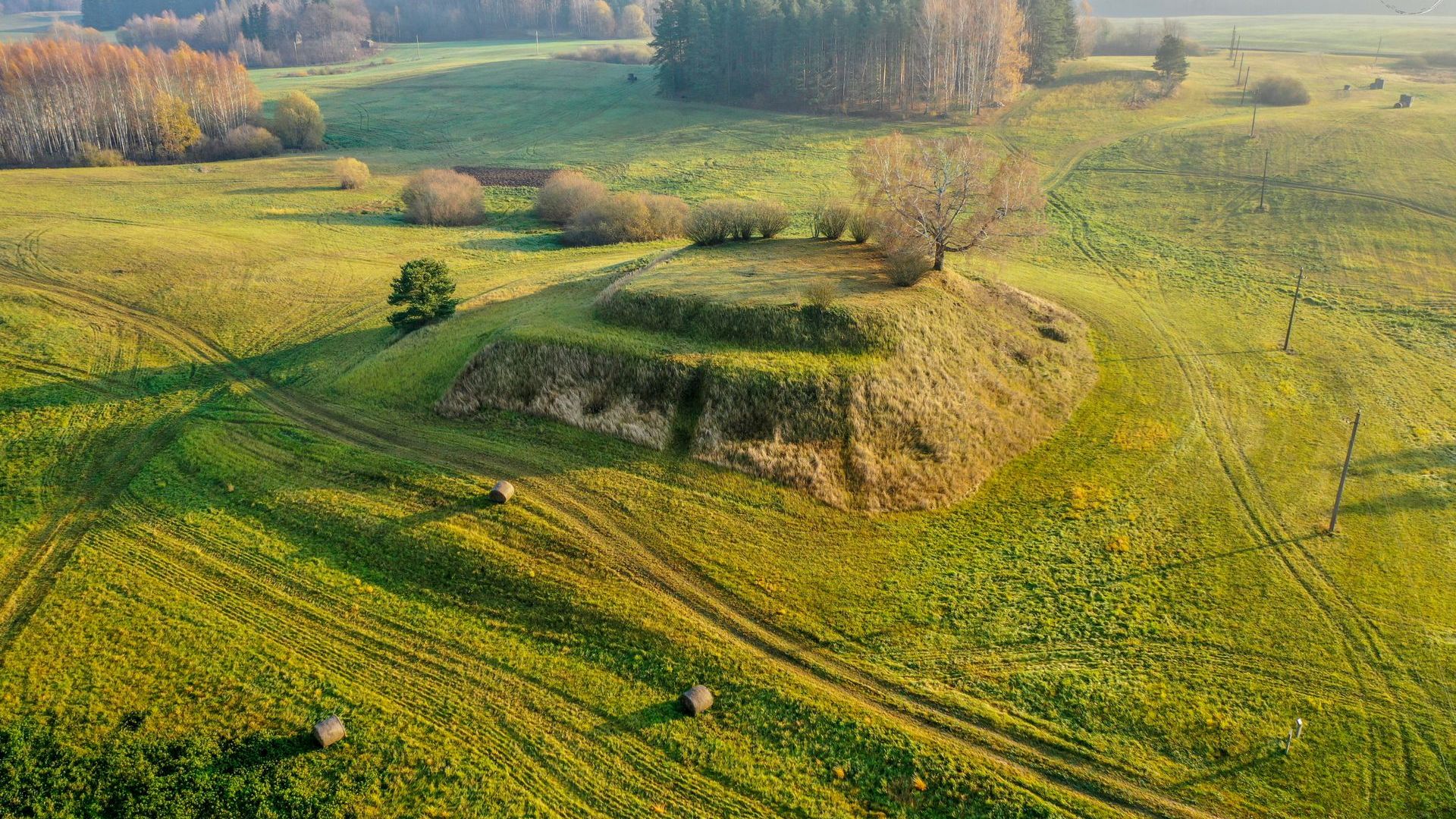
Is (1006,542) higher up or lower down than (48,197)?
lower down

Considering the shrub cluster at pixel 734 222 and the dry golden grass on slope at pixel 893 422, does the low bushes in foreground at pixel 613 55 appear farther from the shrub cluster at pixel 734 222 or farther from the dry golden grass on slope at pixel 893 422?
the dry golden grass on slope at pixel 893 422

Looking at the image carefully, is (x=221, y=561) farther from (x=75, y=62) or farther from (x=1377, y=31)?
(x=1377, y=31)

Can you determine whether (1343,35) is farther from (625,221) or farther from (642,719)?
(642,719)

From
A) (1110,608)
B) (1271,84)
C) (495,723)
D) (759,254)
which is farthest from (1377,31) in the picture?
(495,723)

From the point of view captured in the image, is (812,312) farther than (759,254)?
No

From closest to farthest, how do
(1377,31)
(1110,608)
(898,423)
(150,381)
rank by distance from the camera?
(1110,608), (898,423), (150,381), (1377,31)

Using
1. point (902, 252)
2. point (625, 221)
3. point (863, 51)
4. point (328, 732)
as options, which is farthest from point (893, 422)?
point (863, 51)

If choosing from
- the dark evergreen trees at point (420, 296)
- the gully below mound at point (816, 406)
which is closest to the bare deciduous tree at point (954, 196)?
the gully below mound at point (816, 406)
